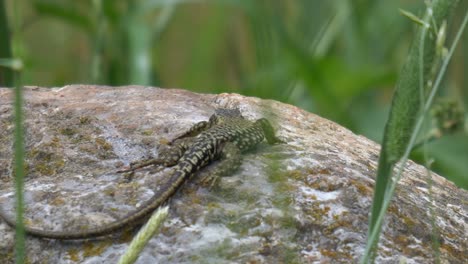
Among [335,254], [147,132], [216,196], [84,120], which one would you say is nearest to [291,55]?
[147,132]

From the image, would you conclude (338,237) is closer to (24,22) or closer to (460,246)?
(460,246)

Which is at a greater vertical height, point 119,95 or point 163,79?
point 119,95

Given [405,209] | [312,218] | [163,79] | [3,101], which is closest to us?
[312,218]

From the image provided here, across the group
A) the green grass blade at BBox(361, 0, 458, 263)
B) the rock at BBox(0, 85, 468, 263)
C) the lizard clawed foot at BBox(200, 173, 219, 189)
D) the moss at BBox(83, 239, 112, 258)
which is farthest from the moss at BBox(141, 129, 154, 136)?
the green grass blade at BBox(361, 0, 458, 263)

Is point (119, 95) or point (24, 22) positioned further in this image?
point (24, 22)

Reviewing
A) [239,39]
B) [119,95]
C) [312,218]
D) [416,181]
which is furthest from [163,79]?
[312,218]

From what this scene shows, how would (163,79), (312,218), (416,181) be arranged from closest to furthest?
(312,218) < (416,181) < (163,79)
